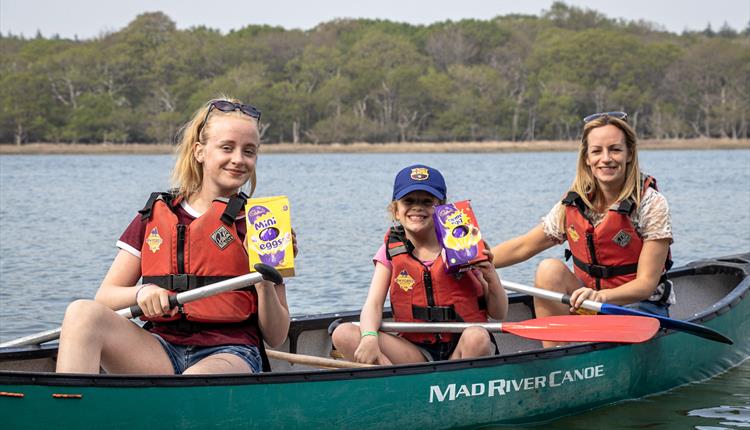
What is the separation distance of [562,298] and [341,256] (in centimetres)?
875

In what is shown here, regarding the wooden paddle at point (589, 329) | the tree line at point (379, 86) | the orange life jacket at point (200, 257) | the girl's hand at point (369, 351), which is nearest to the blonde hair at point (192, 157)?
the orange life jacket at point (200, 257)

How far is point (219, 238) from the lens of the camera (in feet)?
14.8

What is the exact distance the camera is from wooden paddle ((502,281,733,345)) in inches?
221

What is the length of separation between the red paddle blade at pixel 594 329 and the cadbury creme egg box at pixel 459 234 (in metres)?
0.64

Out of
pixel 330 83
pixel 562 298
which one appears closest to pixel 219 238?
pixel 562 298

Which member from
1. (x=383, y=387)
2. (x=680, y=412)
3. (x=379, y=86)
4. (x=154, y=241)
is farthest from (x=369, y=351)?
(x=379, y=86)

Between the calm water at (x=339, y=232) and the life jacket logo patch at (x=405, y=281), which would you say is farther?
the calm water at (x=339, y=232)

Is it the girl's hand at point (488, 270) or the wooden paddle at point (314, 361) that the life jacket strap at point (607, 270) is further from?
the wooden paddle at point (314, 361)

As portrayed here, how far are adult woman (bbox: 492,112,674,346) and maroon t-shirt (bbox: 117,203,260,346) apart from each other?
1844 mm

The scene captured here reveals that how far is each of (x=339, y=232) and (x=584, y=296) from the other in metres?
12.4

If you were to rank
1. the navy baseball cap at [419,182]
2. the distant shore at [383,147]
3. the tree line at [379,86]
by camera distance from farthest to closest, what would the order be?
the tree line at [379,86] → the distant shore at [383,147] → the navy baseball cap at [419,182]

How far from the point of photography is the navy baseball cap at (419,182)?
201 inches

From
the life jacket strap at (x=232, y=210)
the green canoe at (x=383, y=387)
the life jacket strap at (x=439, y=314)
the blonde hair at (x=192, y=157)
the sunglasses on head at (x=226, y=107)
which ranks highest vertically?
the sunglasses on head at (x=226, y=107)

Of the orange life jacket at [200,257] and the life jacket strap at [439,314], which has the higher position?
the orange life jacket at [200,257]
